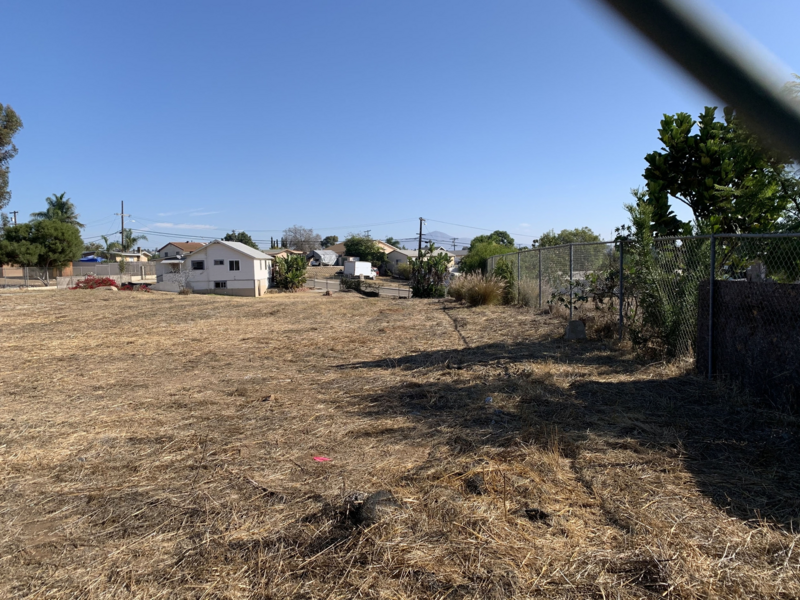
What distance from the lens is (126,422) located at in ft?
16.0

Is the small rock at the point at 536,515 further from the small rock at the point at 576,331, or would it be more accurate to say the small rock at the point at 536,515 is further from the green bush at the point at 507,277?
the green bush at the point at 507,277

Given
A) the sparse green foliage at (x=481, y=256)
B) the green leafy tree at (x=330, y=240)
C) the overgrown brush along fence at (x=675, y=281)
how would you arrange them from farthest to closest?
the green leafy tree at (x=330, y=240) → the sparse green foliage at (x=481, y=256) → the overgrown brush along fence at (x=675, y=281)

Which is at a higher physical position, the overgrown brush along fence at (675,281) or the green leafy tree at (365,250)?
the green leafy tree at (365,250)

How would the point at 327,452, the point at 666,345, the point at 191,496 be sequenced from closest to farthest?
the point at 191,496 → the point at 327,452 → the point at 666,345

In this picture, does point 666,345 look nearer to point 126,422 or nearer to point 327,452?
point 327,452

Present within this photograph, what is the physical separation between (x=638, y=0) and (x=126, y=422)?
204 inches

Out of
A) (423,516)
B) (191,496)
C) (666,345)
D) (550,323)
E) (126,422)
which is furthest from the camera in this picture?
(550,323)

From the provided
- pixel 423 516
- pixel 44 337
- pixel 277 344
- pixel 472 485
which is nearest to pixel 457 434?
pixel 472 485

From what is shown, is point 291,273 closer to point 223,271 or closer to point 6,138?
point 223,271

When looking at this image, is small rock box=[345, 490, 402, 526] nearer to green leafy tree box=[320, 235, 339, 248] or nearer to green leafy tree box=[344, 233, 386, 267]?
green leafy tree box=[344, 233, 386, 267]

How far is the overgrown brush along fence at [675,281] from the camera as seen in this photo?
224 inches

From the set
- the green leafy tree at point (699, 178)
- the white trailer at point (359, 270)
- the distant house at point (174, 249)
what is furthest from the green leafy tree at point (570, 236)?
the distant house at point (174, 249)

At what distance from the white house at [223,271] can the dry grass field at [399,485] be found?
3272 centimetres

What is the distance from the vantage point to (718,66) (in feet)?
3.62
